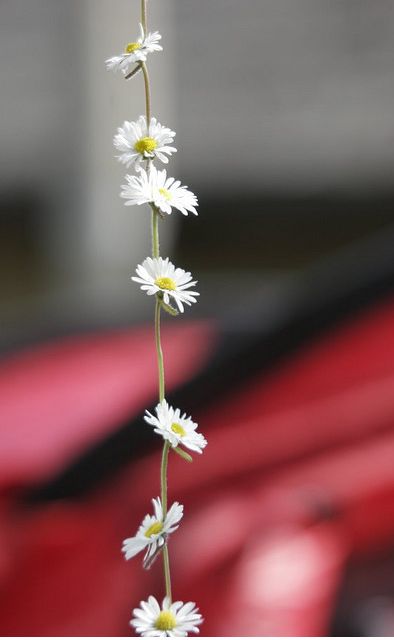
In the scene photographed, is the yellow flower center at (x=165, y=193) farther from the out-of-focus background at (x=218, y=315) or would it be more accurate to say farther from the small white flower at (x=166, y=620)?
the out-of-focus background at (x=218, y=315)

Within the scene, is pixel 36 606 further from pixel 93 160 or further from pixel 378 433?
pixel 93 160

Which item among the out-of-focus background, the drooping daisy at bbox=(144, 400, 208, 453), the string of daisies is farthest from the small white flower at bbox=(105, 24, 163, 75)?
the out-of-focus background

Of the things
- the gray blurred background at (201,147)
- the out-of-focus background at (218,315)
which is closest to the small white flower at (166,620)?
the out-of-focus background at (218,315)

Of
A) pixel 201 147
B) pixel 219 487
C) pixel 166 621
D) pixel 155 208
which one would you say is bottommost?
pixel 166 621

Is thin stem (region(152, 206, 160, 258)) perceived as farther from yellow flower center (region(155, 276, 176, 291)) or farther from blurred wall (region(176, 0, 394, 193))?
blurred wall (region(176, 0, 394, 193))

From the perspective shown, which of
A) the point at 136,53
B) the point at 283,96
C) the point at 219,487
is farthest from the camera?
the point at 283,96

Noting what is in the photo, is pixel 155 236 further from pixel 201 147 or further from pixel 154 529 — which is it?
pixel 201 147

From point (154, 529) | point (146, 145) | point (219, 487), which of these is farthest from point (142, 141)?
point (219, 487)

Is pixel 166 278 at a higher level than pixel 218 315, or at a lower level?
lower
